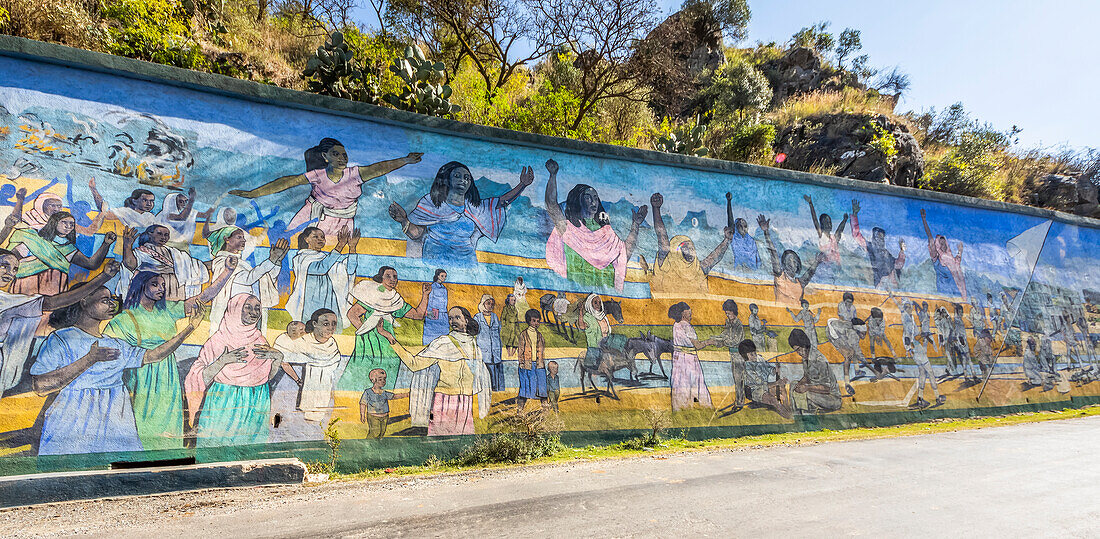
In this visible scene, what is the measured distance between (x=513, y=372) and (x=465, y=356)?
739 mm

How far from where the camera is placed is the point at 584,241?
346 inches

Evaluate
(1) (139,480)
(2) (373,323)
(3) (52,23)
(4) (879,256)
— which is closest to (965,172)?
(4) (879,256)

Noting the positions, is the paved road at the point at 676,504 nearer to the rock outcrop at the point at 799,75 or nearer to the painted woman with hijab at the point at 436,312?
the painted woman with hijab at the point at 436,312

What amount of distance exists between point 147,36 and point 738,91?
18843mm

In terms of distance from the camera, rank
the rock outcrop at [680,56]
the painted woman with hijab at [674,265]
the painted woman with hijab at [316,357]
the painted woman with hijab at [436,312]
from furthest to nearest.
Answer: the rock outcrop at [680,56] → the painted woman with hijab at [674,265] → the painted woman with hijab at [436,312] → the painted woman with hijab at [316,357]

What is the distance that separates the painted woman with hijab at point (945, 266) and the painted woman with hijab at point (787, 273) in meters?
3.69

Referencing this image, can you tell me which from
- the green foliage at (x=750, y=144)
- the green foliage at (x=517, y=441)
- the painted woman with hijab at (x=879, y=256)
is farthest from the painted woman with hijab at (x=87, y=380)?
the green foliage at (x=750, y=144)

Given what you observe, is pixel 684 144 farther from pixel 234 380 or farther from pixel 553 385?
pixel 234 380

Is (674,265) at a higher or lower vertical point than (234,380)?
higher

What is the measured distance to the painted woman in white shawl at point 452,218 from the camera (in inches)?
299

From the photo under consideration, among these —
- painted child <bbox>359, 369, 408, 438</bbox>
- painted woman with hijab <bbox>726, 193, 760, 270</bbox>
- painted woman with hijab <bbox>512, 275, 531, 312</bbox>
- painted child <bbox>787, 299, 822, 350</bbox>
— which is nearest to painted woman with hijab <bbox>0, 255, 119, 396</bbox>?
painted child <bbox>359, 369, 408, 438</bbox>

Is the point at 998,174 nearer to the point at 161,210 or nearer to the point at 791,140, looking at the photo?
the point at 791,140

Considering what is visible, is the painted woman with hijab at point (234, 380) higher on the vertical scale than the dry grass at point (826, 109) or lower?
lower

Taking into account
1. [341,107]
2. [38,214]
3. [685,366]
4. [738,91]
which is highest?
[738,91]
